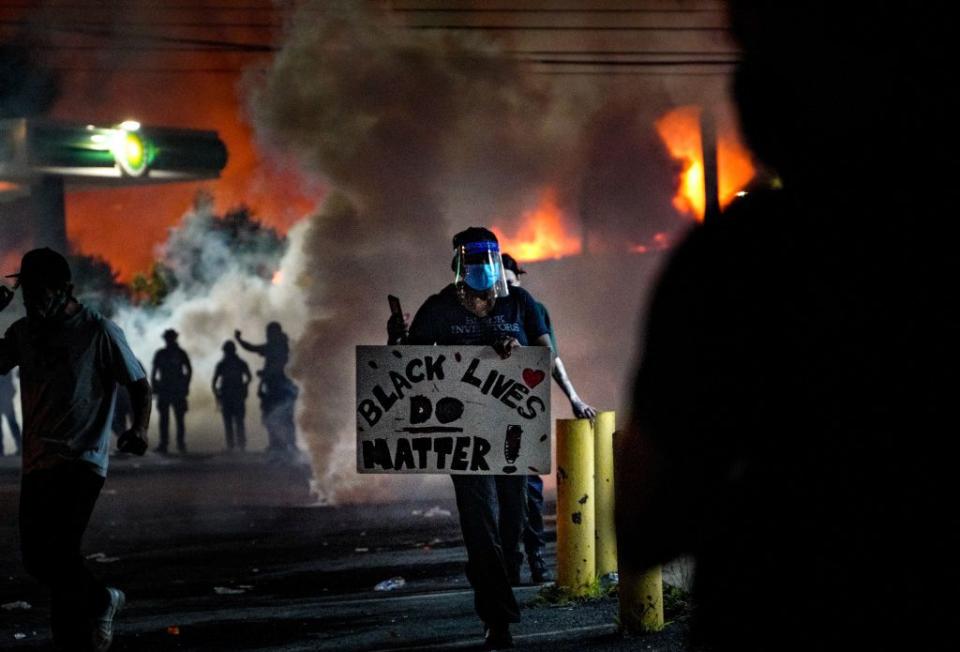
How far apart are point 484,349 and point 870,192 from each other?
15.1 ft

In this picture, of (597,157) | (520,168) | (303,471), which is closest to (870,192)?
(303,471)

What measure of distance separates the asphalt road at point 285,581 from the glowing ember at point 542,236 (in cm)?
711

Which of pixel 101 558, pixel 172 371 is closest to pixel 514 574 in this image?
pixel 101 558

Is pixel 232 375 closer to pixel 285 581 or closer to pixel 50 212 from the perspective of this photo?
pixel 50 212

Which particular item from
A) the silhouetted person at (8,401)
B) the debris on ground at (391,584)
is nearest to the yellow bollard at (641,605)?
the debris on ground at (391,584)

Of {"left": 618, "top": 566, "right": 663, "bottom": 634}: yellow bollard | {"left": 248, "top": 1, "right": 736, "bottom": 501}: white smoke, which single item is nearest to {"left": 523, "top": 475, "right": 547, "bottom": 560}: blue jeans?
{"left": 618, "top": 566, "right": 663, "bottom": 634}: yellow bollard

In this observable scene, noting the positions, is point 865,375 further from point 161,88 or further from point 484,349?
point 161,88

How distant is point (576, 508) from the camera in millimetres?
7297

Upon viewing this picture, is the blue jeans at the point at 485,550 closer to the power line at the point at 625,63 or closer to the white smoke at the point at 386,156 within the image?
the white smoke at the point at 386,156

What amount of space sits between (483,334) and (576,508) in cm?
128

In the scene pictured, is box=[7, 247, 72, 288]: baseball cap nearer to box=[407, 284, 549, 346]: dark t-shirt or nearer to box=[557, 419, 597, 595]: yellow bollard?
box=[407, 284, 549, 346]: dark t-shirt

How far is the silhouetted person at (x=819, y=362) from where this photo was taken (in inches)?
67.2

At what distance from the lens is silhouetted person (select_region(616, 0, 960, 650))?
171 cm

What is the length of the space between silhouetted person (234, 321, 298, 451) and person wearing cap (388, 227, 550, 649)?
A: 42.6 feet
